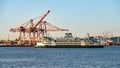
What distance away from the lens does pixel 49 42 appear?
606ft

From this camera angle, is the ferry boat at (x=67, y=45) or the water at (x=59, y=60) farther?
the ferry boat at (x=67, y=45)

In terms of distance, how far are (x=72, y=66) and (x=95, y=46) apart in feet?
400

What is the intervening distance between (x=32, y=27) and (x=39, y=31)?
3870 mm

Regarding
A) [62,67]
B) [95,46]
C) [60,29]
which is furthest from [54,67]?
[60,29]

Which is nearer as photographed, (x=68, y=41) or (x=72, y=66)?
(x=72, y=66)

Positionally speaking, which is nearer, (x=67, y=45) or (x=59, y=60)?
(x=59, y=60)

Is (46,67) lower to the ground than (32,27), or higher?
lower

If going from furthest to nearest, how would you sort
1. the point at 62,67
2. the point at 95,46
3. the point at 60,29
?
the point at 60,29 → the point at 95,46 → the point at 62,67

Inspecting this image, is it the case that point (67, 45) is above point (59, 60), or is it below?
above

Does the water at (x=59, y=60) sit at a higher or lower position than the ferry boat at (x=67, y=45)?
lower

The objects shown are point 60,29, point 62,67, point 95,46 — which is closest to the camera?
point 62,67

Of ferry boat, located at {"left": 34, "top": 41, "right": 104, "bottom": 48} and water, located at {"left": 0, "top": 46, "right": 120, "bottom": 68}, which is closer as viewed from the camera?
water, located at {"left": 0, "top": 46, "right": 120, "bottom": 68}

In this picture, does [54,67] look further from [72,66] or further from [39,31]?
[39,31]

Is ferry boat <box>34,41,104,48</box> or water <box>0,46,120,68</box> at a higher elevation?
ferry boat <box>34,41,104,48</box>
